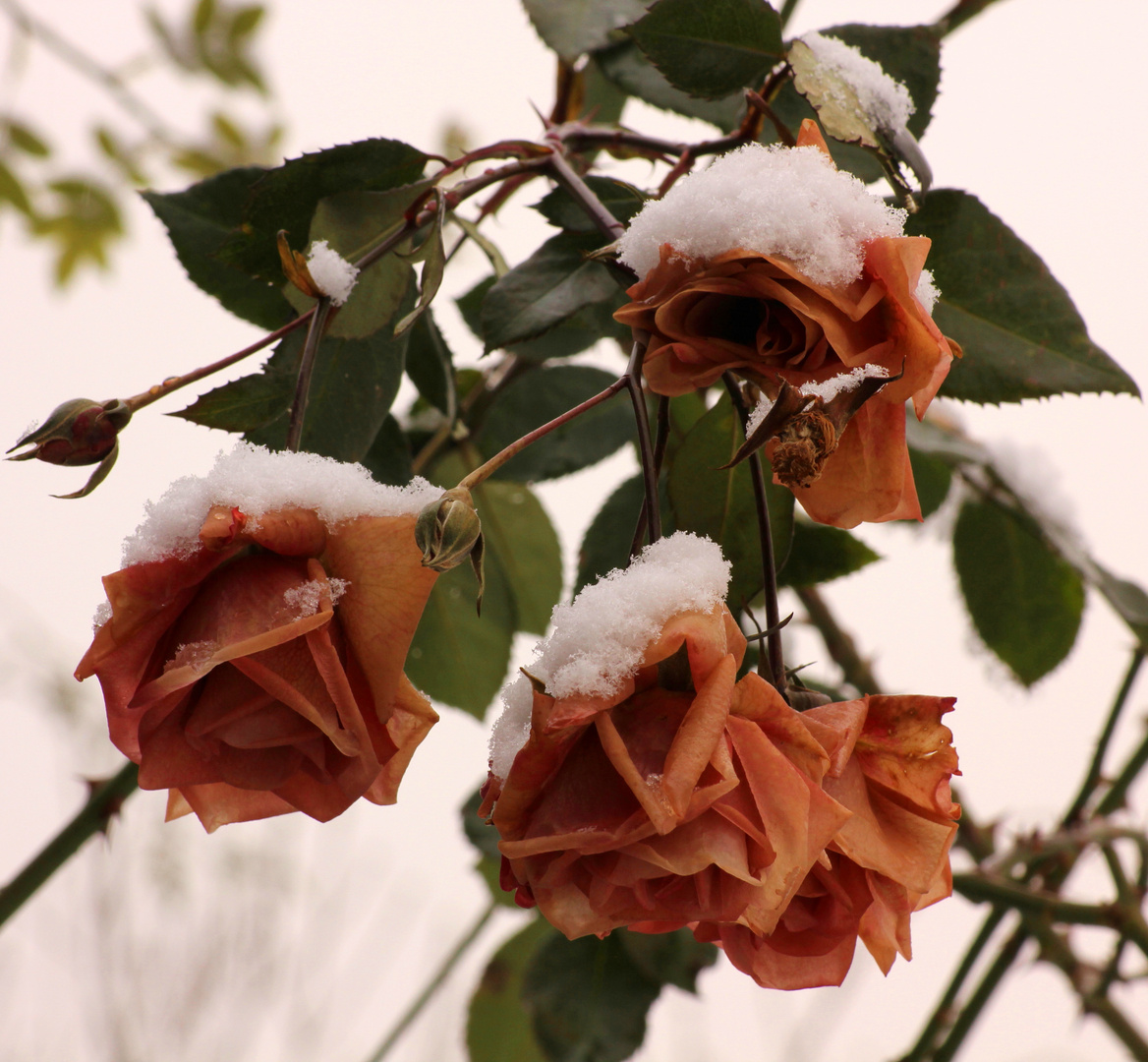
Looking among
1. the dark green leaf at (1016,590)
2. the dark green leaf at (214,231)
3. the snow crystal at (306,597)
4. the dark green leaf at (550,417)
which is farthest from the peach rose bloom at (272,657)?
the dark green leaf at (1016,590)

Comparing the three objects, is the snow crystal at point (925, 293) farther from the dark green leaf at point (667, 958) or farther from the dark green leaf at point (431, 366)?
the dark green leaf at point (667, 958)

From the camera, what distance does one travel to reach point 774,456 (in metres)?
0.26

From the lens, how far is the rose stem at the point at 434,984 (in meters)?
0.71

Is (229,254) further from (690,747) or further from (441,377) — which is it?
(690,747)

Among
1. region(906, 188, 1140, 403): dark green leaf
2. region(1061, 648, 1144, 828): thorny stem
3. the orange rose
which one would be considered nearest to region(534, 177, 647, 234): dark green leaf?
region(906, 188, 1140, 403): dark green leaf

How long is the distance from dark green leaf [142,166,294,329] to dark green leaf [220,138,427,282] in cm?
7

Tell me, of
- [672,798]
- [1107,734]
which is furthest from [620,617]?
[1107,734]

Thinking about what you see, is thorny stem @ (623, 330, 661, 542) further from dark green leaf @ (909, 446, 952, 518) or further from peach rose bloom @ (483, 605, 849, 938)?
dark green leaf @ (909, 446, 952, 518)

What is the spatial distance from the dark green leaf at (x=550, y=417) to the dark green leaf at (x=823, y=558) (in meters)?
0.17

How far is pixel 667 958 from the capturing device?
519 mm

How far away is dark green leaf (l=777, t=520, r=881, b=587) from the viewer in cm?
46

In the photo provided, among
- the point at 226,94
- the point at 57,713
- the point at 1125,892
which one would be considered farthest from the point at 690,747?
the point at 57,713

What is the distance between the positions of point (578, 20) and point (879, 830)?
40 cm

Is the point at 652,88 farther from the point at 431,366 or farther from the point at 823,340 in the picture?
the point at 823,340
